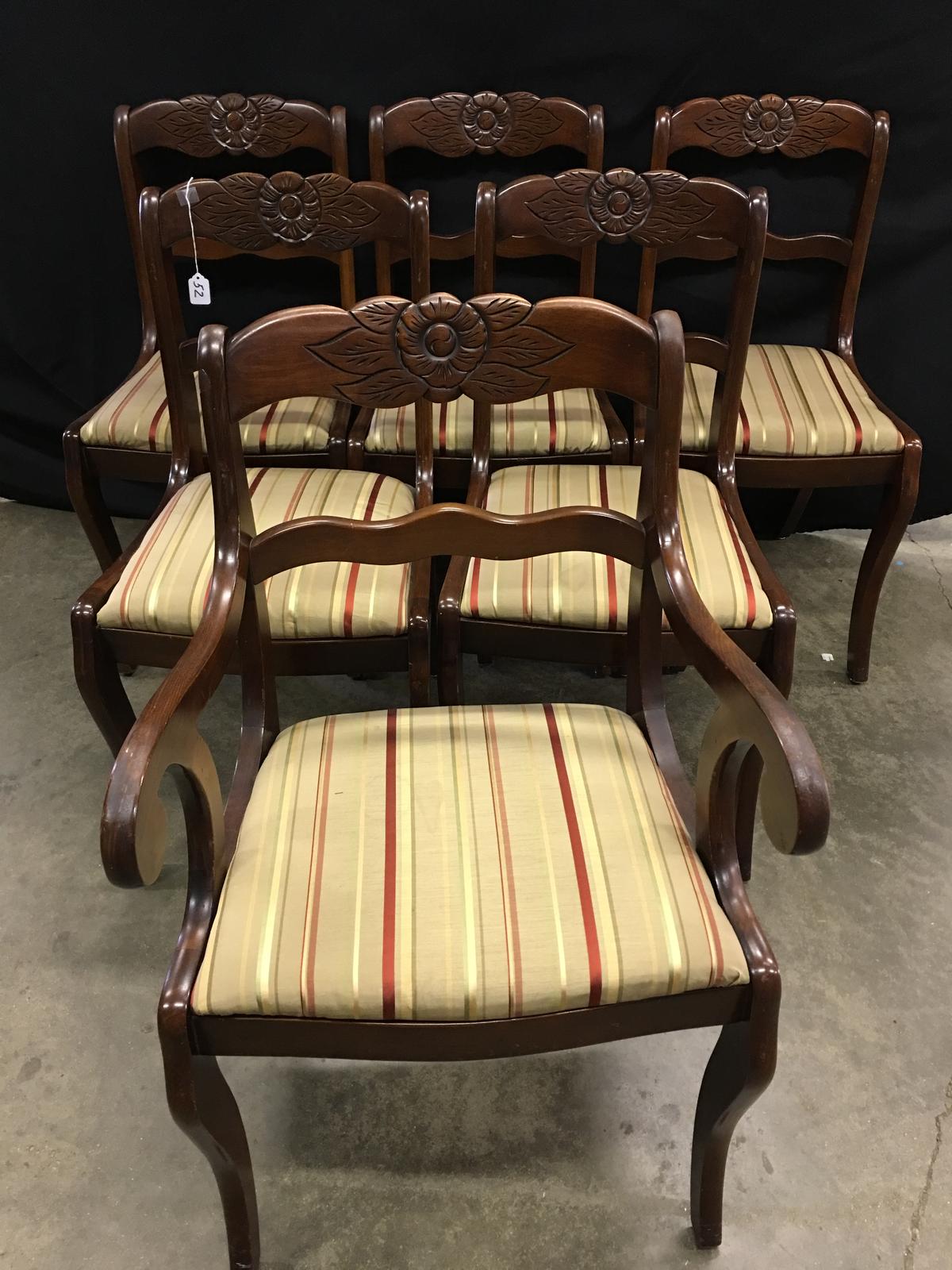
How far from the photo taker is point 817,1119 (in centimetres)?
123

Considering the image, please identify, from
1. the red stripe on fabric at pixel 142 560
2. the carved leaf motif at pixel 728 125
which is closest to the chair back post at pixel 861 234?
the carved leaf motif at pixel 728 125

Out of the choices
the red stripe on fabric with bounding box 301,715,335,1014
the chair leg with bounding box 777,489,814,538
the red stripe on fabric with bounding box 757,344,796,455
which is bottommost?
the chair leg with bounding box 777,489,814,538

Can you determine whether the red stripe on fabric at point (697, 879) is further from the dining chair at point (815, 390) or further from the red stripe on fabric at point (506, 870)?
the dining chair at point (815, 390)

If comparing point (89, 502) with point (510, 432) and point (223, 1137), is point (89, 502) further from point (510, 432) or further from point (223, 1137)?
point (223, 1137)

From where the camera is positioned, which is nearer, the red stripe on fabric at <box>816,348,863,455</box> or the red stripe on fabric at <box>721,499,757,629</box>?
the red stripe on fabric at <box>721,499,757,629</box>

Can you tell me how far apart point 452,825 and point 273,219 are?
3.40 feet

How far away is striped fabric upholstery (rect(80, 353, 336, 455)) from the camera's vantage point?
5.75 feet

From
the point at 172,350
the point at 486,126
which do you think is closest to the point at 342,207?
the point at 172,350

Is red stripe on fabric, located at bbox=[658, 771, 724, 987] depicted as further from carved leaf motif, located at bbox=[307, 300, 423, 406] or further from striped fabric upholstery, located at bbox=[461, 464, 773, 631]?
carved leaf motif, located at bbox=[307, 300, 423, 406]

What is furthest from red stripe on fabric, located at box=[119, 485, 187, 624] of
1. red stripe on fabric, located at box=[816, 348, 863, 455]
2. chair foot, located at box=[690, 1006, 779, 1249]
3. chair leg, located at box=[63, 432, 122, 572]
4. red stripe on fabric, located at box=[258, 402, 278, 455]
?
red stripe on fabric, located at box=[816, 348, 863, 455]

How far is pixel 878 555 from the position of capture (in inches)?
72.1

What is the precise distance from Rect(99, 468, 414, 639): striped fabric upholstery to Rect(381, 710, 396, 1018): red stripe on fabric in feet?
0.79

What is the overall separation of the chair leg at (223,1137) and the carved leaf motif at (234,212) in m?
1.21

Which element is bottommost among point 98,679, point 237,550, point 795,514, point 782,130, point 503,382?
point 795,514
